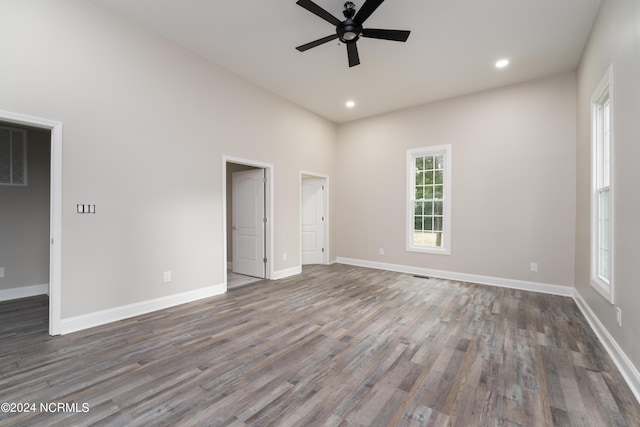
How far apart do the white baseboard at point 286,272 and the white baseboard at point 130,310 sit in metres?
1.17

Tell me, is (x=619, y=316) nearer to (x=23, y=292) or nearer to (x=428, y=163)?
(x=428, y=163)

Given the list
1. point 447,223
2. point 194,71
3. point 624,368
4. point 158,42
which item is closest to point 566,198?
point 447,223

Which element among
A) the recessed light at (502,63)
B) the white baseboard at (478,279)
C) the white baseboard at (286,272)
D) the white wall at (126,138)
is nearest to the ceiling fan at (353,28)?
the white wall at (126,138)

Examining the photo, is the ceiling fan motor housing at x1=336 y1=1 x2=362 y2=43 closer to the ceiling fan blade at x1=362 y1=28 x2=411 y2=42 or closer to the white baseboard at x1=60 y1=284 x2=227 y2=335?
the ceiling fan blade at x1=362 y1=28 x2=411 y2=42

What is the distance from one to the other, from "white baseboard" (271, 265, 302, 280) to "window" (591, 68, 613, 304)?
4303 mm

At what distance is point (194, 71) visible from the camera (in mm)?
3861

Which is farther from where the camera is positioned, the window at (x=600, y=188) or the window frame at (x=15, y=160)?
the window frame at (x=15, y=160)

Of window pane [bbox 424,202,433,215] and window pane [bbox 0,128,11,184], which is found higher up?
window pane [bbox 0,128,11,184]

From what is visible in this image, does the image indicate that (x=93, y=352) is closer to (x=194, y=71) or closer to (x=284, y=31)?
(x=194, y=71)

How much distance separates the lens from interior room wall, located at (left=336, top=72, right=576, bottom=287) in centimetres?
427

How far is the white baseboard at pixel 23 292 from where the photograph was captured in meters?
3.84

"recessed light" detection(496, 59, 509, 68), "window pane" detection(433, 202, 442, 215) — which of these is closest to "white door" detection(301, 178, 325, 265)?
"window pane" detection(433, 202, 442, 215)

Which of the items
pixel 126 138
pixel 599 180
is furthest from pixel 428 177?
pixel 126 138

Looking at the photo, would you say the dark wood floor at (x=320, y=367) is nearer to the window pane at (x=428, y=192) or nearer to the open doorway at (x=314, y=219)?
the window pane at (x=428, y=192)
